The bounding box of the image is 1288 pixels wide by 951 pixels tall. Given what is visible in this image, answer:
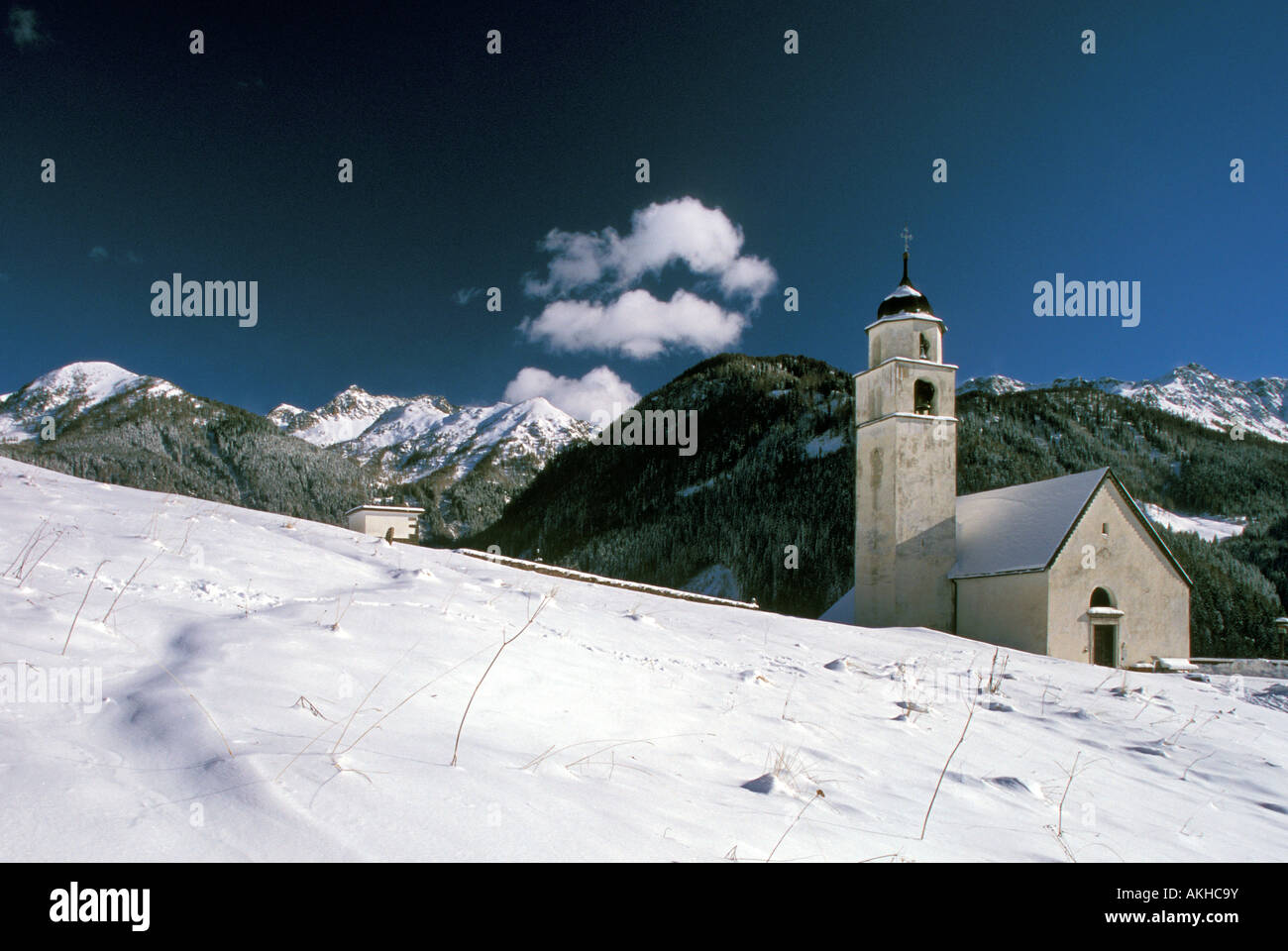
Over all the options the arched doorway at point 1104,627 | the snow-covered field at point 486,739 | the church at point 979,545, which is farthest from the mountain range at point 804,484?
the snow-covered field at point 486,739

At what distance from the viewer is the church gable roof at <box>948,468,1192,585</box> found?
26125mm

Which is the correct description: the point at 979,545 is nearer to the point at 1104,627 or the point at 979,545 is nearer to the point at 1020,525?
the point at 1020,525

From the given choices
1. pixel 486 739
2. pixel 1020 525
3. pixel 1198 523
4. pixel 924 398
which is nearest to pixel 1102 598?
pixel 1020 525

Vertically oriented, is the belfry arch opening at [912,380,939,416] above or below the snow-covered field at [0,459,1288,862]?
above

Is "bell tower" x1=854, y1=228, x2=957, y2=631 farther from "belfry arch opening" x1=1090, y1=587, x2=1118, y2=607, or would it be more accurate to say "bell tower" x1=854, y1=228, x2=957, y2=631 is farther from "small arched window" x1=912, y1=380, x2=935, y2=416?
"belfry arch opening" x1=1090, y1=587, x2=1118, y2=607

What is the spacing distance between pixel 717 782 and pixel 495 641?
2228mm

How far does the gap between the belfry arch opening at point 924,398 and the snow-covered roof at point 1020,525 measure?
539cm

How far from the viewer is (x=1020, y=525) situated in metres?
28.2

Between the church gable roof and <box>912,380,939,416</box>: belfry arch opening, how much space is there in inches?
213

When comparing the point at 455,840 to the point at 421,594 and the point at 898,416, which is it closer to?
the point at 421,594

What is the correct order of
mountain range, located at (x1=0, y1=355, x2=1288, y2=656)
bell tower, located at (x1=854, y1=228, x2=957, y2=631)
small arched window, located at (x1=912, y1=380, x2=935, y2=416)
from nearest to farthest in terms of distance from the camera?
bell tower, located at (x1=854, y1=228, x2=957, y2=631), small arched window, located at (x1=912, y1=380, x2=935, y2=416), mountain range, located at (x1=0, y1=355, x2=1288, y2=656)

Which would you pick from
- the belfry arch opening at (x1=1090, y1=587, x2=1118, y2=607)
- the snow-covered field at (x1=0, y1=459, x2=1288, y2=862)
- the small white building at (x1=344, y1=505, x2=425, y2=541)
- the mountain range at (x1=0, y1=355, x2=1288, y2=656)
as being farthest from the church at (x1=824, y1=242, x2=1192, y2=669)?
the mountain range at (x1=0, y1=355, x2=1288, y2=656)
